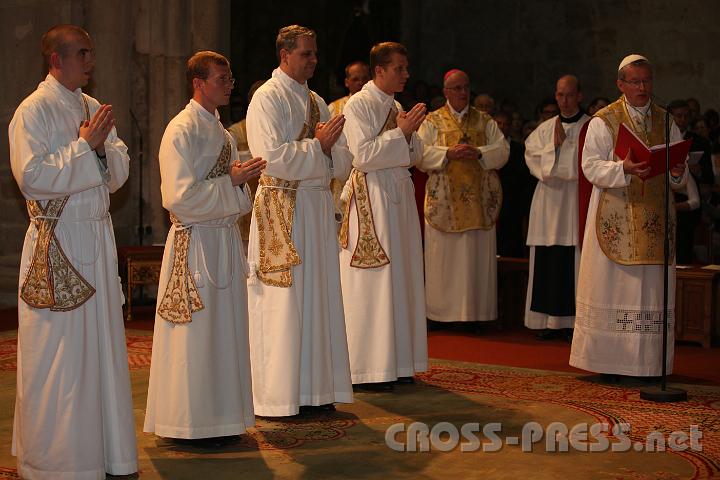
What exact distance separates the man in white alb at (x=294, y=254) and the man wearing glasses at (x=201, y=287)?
0.59 metres

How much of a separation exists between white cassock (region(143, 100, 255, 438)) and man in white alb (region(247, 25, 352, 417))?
61 centimetres

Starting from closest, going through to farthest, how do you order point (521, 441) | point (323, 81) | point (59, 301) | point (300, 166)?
point (59, 301), point (521, 441), point (300, 166), point (323, 81)

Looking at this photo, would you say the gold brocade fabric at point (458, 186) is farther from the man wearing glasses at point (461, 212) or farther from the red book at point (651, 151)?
the red book at point (651, 151)

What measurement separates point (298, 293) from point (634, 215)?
247 centimetres

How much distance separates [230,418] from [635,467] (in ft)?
6.63

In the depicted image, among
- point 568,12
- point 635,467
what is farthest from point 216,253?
point 568,12

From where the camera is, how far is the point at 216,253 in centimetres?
596

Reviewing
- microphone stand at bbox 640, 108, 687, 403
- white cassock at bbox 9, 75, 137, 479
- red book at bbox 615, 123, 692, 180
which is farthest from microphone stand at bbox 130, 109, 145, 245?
white cassock at bbox 9, 75, 137, 479

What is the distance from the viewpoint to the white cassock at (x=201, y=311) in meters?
5.82

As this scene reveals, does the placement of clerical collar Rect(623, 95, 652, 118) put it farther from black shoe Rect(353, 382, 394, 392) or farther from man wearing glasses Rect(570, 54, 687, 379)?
black shoe Rect(353, 382, 394, 392)

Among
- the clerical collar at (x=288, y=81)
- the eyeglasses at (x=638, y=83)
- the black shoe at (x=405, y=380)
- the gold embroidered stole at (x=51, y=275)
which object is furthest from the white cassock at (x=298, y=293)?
the eyeglasses at (x=638, y=83)

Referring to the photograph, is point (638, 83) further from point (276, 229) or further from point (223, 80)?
point (223, 80)

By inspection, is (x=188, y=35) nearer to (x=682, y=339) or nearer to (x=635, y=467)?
(x=682, y=339)

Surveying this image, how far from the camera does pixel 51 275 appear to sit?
5199 mm
